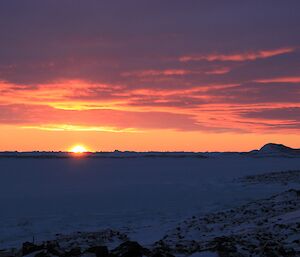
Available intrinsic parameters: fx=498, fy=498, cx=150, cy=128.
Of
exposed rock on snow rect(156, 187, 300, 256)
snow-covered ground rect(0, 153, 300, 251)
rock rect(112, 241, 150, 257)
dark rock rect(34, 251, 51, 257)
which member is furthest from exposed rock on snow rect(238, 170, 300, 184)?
dark rock rect(34, 251, 51, 257)

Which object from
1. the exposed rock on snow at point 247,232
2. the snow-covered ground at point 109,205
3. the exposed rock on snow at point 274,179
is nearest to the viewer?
the exposed rock on snow at point 247,232

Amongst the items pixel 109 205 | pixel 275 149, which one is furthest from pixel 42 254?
pixel 275 149

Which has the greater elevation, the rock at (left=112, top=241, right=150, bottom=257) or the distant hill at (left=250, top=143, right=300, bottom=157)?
the distant hill at (left=250, top=143, right=300, bottom=157)

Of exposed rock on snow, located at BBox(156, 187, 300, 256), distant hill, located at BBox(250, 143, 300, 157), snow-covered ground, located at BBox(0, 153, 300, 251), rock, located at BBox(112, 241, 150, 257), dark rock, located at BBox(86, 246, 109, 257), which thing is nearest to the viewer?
rock, located at BBox(112, 241, 150, 257)

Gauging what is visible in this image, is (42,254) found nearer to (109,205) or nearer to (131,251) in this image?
(131,251)

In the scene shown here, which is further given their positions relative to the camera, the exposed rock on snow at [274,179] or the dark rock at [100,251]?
the exposed rock on snow at [274,179]

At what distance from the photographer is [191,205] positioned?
25.4 metres

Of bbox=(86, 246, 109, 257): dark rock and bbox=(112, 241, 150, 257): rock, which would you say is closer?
bbox=(112, 241, 150, 257): rock

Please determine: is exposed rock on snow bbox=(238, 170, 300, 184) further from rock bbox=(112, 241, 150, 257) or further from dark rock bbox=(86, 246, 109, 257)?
dark rock bbox=(86, 246, 109, 257)

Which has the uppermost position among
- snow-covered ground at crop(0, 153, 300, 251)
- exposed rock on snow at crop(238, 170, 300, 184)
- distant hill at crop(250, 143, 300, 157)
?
distant hill at crop(250, 143, 300, 157)

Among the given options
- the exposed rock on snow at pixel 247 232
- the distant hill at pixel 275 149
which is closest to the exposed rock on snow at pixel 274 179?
the exposed rock on snow at pixel 247 232

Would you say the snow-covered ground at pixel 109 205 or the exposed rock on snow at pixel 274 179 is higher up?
the exposed rock on snow at pixel 274 179

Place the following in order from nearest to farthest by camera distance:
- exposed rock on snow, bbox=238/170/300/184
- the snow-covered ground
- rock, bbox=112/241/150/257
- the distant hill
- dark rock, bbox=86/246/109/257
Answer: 1. rock, bbox=112/241/150/257
2. dark rock, bbox=86/246/109/257
3. the snow-covered ground
4. exposed rock on snow, bbox=238/170/300/184
5. the distant hill

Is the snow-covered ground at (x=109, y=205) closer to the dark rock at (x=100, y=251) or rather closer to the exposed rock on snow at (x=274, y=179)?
the exposed rock on snow at (x=274, y=179)
